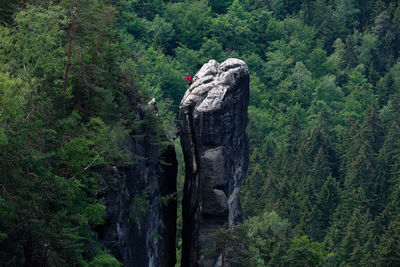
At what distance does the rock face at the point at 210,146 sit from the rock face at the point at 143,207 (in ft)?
4.45

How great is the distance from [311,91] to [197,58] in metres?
21.0

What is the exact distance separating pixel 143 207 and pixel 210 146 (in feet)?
24.2

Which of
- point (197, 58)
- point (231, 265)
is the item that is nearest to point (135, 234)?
point (231, 265)

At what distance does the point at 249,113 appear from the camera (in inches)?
3634

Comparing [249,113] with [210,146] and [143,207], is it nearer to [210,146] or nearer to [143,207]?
[210,146]

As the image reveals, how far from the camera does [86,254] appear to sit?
80.5ft

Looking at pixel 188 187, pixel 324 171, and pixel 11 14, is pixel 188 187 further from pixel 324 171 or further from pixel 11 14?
pixel 324 171

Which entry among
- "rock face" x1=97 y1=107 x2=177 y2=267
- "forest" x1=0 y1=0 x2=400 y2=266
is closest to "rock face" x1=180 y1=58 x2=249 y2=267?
"rock face" x1=97 y1=107 x2=177 y2=267

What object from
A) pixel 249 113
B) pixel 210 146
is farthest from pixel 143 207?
pixel 249 113

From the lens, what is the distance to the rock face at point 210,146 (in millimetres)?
37531

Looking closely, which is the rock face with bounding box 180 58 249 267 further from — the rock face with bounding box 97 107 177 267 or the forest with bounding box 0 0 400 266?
the forest with bounding box 0 0 400 266

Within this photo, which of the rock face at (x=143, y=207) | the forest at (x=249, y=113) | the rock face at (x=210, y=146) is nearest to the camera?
the forest at (x=249, y=113)

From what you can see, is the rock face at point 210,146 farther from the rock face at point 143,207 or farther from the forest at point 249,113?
the forest at point 249,113

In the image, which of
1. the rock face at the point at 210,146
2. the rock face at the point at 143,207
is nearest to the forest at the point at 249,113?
the rock face at the point at 143,207
